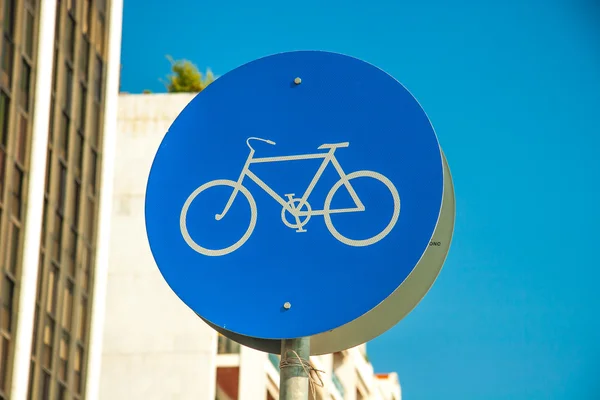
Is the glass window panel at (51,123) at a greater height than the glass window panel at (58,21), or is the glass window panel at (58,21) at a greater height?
the glass window panel at (58,21)

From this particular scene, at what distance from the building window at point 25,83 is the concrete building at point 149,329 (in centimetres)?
1026

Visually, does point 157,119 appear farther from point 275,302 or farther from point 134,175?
point 275,302

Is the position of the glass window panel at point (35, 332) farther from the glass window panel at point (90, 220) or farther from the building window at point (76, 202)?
the glass window panel at point (90, 220)

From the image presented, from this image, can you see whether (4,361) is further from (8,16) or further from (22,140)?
(8,16)

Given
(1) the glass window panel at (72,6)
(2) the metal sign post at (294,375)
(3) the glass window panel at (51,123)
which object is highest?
(1) the glass window panel at (72,6)

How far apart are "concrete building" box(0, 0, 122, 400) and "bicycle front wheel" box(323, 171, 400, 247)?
76.2 ft

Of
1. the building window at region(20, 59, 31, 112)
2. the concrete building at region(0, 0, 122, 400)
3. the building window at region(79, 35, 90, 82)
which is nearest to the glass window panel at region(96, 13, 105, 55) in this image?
the concrete building at region(0, 0, 122, 400)

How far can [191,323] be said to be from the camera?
37188mm

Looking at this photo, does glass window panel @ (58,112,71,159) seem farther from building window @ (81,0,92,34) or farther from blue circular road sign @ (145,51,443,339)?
blue circular road sign @ (145,51,443,339)

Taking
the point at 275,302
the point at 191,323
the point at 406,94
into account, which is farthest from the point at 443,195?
the point at 191,323

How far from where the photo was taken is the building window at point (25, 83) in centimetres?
2733

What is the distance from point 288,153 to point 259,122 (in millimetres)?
174

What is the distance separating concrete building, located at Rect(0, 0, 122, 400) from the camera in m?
26.3

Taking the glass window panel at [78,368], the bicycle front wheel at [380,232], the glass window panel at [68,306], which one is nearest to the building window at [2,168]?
the glass window panel at [68,306]
